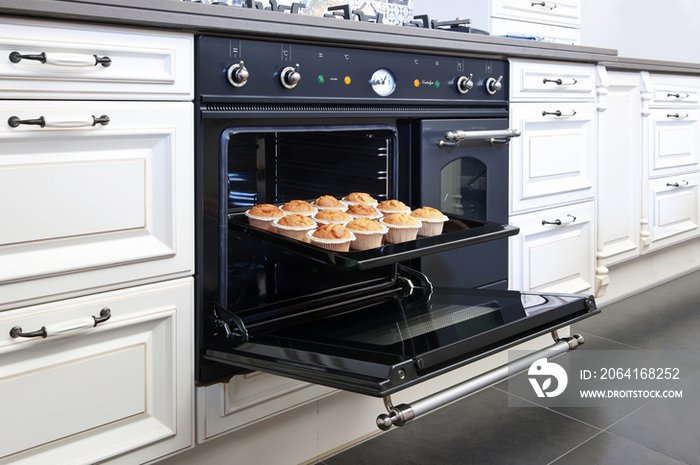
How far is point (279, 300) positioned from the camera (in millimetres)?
1351

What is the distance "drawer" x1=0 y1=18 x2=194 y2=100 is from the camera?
3.04ft

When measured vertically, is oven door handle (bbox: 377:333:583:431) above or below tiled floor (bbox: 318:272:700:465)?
above

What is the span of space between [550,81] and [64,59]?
135 centimetres

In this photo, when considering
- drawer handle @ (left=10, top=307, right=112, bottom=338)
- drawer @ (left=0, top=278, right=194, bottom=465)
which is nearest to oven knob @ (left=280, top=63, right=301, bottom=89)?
drawer @ (left=0, top=278, right=194, bottom=465)

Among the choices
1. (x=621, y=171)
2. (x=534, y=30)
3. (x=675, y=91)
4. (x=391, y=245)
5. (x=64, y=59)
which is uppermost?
(x=534, y=30)

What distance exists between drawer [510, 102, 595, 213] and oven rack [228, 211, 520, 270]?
47 cm

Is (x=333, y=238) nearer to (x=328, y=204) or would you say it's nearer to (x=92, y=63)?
(x=328, y=204)

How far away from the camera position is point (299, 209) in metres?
1.32

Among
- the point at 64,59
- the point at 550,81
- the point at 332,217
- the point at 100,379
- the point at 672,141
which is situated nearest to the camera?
the point at 64,59

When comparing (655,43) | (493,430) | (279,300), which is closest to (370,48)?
(279,300)

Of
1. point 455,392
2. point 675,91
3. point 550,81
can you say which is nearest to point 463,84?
point 550,81

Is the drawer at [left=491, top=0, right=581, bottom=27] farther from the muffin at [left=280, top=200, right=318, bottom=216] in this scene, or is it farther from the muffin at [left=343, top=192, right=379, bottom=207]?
the muffin at [left=280, top=200, right=318, bottom=216]

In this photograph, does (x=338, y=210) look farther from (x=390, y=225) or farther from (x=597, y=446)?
(x=597, y=446)

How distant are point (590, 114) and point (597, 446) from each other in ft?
3.34
